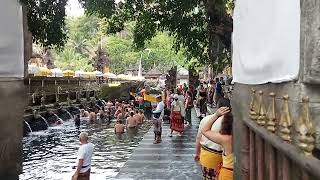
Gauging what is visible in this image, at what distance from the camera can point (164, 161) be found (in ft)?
44.3

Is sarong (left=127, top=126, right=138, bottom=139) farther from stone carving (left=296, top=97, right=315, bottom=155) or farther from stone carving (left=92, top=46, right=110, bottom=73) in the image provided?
stone carving (left=92, top=46, right=110, bottom=73)

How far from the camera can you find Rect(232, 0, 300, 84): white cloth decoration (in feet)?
9.24

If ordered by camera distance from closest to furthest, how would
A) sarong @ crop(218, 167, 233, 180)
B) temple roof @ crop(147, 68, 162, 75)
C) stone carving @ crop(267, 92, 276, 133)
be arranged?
stone carving @ crop(267, 92, 276, 133), sarong @ crop(218, 167, 233, 180), temple roof @ crop(147, 68, 162, 75)

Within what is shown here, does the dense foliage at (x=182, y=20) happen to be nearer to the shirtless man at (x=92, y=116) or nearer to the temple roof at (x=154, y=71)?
the shirtless man at (x=92, y=116)

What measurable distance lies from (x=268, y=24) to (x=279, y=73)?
533 millimetres

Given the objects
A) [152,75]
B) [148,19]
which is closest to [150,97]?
[148,19]

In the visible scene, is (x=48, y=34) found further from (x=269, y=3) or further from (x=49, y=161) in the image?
(x=269, y=3)

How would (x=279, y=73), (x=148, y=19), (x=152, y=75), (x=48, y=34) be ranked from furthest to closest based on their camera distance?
1. (x=152, y=75)
2. (x=148, y=19)
3. (x=48, y=34)
4. (x=279, y=73)

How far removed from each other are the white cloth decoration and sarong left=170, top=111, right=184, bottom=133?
13.7 metres

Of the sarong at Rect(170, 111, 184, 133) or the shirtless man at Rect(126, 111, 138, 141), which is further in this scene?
the shirtless man at Rect(126, 111, 138, 141)

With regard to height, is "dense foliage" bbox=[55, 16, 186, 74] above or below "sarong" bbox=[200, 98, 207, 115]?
above

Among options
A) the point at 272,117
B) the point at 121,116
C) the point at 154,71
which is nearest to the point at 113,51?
the point at 154,71

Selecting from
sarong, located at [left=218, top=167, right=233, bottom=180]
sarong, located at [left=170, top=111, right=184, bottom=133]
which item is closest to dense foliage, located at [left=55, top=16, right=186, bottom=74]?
sarong, located at [left=170, top=111, right=184, bottom=133]

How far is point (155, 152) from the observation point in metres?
15.0
